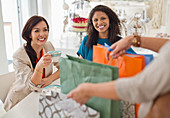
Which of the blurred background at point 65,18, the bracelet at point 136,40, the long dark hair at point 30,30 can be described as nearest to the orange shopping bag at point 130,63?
the bracelet at point 136,40

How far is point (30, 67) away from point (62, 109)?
810mm

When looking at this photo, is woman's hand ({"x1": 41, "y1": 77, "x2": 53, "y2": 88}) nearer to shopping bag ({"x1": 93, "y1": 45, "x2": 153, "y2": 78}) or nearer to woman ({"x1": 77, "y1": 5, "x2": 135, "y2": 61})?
woman ({"x1": 77, "y1": 5, "x2": 135, "y2": 61})

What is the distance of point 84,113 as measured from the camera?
0.63 m

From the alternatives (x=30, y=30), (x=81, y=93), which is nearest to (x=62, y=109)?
(x=81, y=93)

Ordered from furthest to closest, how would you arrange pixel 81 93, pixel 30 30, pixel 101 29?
1. pixel 30 30
2. pixel 101 29
3. pixel 81 93

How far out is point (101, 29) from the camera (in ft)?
4.29

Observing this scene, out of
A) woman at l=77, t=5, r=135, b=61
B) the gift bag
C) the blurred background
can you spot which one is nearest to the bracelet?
the gift bag

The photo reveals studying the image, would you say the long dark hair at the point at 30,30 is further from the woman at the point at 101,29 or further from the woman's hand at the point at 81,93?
the woman's hand at the point at 81,93

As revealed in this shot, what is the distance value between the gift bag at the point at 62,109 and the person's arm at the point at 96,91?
81mm

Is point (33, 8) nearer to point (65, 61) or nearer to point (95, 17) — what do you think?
point (95, 17)

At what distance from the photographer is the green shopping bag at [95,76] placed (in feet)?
2.03

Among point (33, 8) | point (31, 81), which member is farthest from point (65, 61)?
point (33, 8)

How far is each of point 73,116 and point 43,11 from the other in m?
2.53

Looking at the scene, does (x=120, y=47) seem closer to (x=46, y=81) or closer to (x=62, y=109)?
(x=62, y=109)
